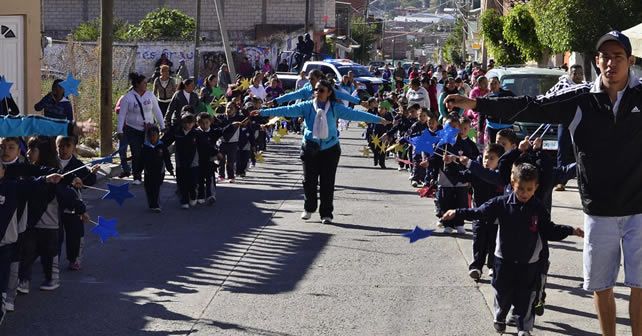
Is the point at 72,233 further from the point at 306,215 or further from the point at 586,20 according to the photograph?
the point at 586,20

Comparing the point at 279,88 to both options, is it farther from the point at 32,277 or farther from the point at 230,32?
the point at 230,32

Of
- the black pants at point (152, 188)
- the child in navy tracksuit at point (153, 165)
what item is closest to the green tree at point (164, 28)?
the child in navy tracksuit at point (153, 165)

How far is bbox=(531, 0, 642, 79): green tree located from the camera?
892 inches

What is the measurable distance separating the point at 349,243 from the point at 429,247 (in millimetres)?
870

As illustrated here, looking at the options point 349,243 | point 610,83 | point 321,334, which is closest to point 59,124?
point 321,334

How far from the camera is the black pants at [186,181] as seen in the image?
582 inches

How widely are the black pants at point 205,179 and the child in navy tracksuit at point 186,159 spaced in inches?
7.6

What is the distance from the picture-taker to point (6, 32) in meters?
19.0

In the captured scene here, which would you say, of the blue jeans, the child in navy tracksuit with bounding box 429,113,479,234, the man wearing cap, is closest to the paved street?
the child in navy tracksuit with bounding box 429,113,479,234

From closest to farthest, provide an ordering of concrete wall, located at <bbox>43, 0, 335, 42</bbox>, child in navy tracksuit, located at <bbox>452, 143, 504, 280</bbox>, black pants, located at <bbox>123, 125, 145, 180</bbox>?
child in navy tracksuit, located at <bbox>452, 143, 504, 280</bbox>
black pants, located at <bbox>123, 125, 145, 180</bbox>
concrete wall, located at <bbox>43, 0, 335, 42</bbox>

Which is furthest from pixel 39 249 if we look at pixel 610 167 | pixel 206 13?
pixel 206 13

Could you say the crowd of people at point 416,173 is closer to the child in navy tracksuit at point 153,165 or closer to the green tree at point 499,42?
the child in navy tracksuit at point 153,165

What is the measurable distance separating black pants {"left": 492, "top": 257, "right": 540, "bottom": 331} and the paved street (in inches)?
17.2

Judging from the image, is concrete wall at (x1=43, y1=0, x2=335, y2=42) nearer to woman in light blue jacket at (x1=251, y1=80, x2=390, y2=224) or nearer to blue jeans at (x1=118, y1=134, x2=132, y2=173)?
blue jeans at (x1=118, y1=134, x2=132, y2=173)
